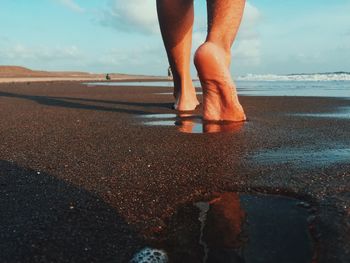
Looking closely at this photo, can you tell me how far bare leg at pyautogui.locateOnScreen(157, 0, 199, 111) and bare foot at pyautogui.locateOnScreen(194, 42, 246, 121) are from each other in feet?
3.29

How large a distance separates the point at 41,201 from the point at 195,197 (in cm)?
59

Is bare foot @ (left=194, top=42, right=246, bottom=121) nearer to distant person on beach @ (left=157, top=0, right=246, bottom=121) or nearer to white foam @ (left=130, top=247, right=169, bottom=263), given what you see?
distant person on beach @ (left=157, top=0, right=246, bottom=121)

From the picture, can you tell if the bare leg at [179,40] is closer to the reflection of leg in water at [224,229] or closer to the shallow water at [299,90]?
the reflection of leg in water at [224,229]

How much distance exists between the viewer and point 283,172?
1.95 meters

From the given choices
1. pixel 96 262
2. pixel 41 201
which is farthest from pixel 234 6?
pixel 96 262

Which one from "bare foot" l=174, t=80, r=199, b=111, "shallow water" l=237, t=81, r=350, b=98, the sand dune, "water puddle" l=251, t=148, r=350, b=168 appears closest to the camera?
"water puddle" l=251, t=148, r=350, b=168

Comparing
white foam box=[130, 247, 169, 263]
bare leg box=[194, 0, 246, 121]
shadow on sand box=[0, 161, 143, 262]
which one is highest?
bare leg box=[194, 0, 246, 121]

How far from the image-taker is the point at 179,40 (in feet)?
15.3

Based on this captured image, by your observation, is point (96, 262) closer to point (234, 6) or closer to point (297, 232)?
point (297, 232)

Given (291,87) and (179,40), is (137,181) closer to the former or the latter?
(179,40)

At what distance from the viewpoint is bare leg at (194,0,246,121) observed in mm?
3268

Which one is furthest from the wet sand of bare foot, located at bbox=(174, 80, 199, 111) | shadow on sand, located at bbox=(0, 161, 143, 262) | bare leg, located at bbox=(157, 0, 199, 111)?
bare foot, located at bbox=(174, 80, 199, 111)

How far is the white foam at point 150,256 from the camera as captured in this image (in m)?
1.16

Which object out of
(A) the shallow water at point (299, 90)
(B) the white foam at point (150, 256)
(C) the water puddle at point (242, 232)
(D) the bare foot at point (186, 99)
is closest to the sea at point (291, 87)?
(A) the shallow water at point (299, 90)
